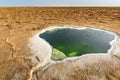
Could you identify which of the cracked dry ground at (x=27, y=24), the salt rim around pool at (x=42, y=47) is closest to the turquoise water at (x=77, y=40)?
the salt rim around pool at (x=42, y=47)

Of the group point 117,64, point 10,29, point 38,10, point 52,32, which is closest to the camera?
point 117,64

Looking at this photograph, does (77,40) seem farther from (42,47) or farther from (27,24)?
(27,24)

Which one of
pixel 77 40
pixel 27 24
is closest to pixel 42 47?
pixel 77 40

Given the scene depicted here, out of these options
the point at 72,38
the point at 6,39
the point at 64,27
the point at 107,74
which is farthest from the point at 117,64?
the point at 6,39

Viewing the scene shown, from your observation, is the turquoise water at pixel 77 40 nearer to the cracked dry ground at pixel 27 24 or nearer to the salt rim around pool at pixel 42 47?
the salt rim around pool at pixel 42 47

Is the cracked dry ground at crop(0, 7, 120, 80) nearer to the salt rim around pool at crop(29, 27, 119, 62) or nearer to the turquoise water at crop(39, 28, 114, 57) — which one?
the salt rim around pool at crop(29, 27, 119, 62)

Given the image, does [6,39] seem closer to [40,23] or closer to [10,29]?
[10,29]
